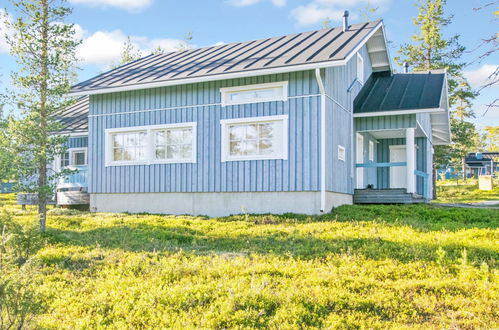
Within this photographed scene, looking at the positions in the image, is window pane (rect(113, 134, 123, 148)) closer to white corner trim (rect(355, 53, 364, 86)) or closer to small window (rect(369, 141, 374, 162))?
white corner trim (rect(355, 53, 364, 86))

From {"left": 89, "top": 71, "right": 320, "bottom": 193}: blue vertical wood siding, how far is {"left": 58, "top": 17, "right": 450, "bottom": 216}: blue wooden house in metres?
0.03

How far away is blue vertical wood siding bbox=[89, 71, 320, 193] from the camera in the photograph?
1307cm

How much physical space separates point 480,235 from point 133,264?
21.0 feet

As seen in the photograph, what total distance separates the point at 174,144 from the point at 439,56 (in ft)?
71.9

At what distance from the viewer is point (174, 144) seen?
14984 millimetres

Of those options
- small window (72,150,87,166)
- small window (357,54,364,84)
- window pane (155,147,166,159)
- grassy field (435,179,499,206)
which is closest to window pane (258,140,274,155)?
window pane (155,147,166,159)

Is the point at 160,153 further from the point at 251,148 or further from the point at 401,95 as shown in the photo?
the point at 401,95

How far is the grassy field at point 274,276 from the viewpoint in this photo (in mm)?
5984

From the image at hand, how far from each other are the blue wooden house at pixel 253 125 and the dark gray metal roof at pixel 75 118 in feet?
10.7

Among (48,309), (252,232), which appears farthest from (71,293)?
(252,232)

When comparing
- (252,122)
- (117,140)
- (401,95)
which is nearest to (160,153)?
(117,140)

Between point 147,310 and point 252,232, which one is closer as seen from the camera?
point 147,310

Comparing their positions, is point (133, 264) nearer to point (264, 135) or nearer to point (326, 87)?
point (264, 135)

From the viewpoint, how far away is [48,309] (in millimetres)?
6664
